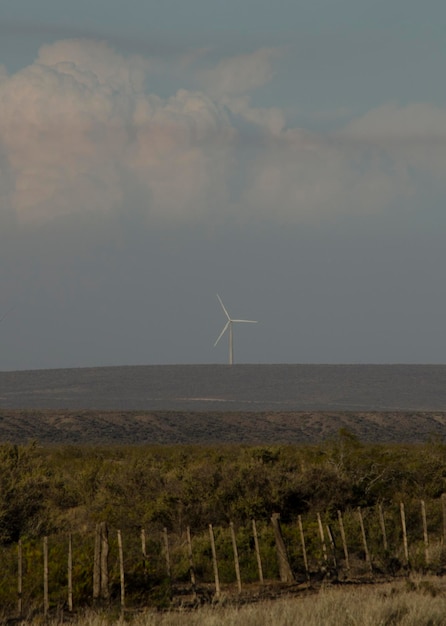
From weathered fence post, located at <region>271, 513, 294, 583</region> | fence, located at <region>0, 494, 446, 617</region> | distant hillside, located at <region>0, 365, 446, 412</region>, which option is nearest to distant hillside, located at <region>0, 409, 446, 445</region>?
distant hillside, located at <region>0, 365, 446, 412</region>

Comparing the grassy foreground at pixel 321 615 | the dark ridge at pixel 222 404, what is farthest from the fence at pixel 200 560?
the dark ridge at pixel 222 404

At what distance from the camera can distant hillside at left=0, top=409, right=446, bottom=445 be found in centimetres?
8181

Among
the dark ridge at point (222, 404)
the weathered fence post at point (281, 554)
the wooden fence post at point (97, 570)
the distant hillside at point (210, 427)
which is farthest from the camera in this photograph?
Result: the dark ridge at point (222, 404)

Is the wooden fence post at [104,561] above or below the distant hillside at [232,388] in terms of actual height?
below

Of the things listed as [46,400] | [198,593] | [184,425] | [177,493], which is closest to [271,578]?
[198,593]

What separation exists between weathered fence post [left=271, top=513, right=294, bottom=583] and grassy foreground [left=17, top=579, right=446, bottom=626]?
318 cm

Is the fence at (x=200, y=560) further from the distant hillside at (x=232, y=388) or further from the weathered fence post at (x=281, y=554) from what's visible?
the distant hillside at (x=232, y=388)

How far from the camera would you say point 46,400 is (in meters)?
128

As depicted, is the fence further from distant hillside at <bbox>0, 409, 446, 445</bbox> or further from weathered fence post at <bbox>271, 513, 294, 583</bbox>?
distant hillside at <bbox>0, 409, 446, 445</bbox>

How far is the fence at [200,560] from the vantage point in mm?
18141

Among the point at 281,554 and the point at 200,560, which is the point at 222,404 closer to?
the point at 200,560

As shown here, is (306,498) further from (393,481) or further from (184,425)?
(184,425)

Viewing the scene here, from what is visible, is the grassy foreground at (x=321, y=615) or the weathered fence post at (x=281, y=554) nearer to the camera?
the grassy foreground at (x=321, y=615)

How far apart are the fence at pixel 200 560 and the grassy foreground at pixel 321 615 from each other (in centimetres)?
131
